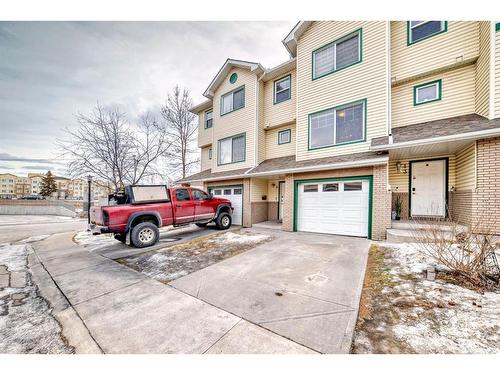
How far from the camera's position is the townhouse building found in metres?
5.76

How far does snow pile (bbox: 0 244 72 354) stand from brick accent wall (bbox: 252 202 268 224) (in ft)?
26.2

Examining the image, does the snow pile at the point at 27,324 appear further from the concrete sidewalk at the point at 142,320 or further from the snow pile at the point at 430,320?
the snow pile at the point at 430,320

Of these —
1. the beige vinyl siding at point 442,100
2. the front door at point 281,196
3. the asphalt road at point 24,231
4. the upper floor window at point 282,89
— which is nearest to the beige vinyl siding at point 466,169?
the beige vinyl siding at point 442,100

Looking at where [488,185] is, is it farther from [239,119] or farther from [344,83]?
[239,119]

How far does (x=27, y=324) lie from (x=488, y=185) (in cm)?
1033

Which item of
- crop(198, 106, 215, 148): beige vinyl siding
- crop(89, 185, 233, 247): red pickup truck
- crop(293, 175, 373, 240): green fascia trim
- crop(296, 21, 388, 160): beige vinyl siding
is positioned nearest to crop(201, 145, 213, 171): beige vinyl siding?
crop(198, 106, 215, 148): beige vinyl siding

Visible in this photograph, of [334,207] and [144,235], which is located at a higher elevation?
[334,207]

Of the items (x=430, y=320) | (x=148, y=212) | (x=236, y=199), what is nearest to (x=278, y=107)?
(x=236, y=199)

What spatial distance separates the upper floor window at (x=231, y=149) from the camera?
11.4 m

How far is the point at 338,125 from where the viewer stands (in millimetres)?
8094

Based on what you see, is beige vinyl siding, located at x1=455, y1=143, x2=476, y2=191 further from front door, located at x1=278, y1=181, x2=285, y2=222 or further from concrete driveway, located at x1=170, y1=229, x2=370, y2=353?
front door, located at x1=278, y1=181, x2=285, y2=222

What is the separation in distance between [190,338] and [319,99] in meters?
9.23
